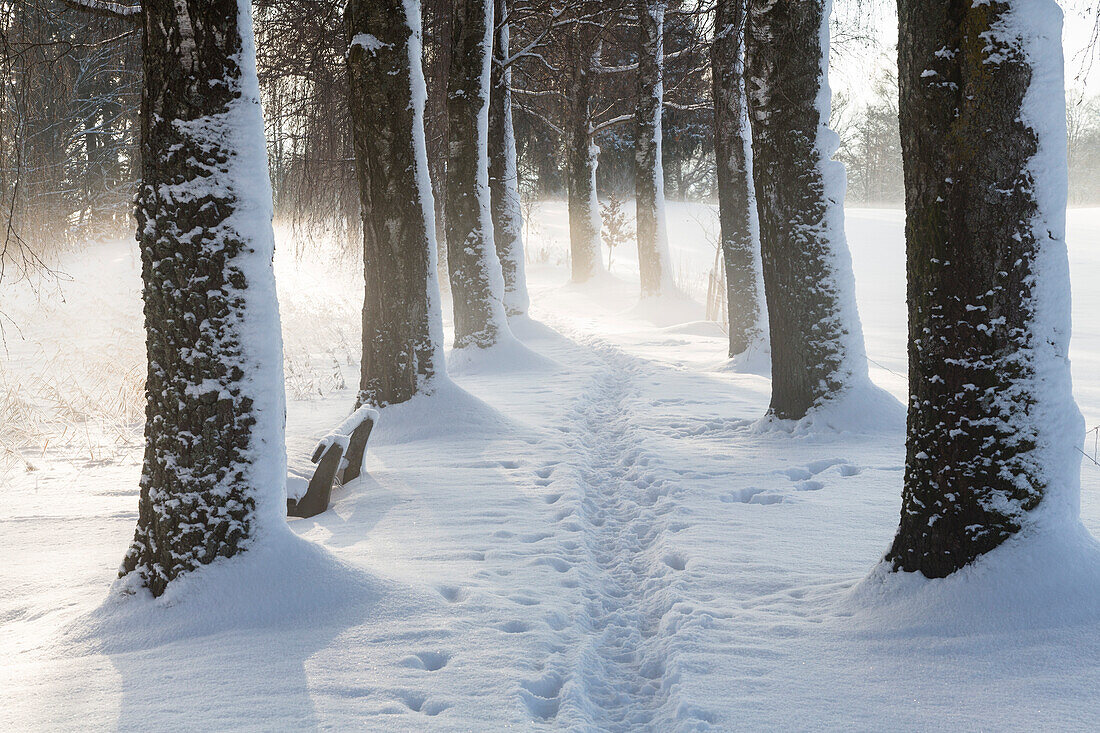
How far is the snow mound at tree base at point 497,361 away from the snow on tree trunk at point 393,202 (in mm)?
2945

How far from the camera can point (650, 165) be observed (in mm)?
15766

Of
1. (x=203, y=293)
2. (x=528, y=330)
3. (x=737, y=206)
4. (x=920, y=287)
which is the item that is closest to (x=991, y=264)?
(x=920, y=287)

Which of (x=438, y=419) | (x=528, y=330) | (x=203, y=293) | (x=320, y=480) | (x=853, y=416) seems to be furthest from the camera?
(x=528, y=330)

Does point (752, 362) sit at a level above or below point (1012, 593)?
above

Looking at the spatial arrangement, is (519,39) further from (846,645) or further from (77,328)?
(846,645)

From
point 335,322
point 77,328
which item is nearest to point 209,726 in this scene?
point 77,328

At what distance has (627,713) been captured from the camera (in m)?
2.70

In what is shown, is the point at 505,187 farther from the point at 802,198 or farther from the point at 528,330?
the point at 802,198

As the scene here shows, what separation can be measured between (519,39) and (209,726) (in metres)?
14.4

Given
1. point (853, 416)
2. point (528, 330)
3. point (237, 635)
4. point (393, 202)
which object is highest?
point (393, 202)

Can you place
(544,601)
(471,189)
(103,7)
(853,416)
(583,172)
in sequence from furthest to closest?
(583,172), (471,189), (853,416), (103,7), (544,601)

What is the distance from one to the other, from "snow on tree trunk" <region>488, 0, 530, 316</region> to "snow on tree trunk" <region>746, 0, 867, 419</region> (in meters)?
6.13

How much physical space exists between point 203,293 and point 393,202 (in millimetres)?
3610

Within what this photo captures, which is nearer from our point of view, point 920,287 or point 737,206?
point 920,287
